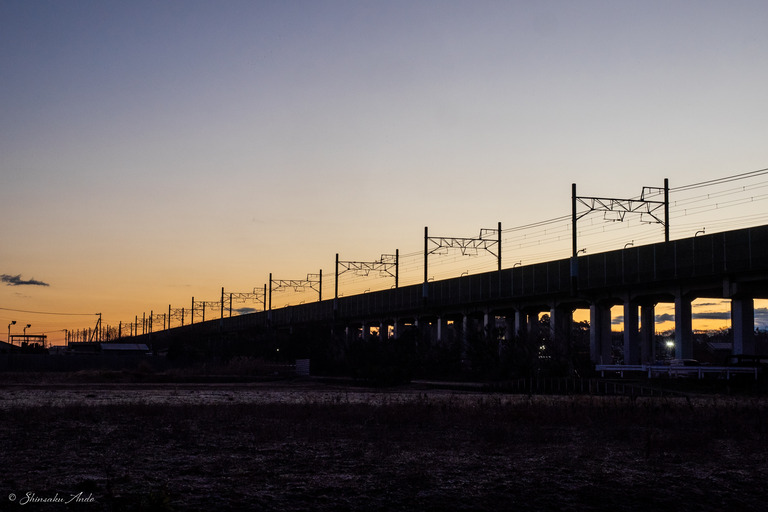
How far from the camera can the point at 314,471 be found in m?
12.6

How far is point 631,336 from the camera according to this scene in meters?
53.8

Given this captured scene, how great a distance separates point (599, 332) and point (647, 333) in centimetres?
319

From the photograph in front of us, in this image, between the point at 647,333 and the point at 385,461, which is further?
the point at 647,333

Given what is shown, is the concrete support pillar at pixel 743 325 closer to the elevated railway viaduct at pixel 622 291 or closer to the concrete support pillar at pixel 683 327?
the elevated railway viaduct at pixel 622 291

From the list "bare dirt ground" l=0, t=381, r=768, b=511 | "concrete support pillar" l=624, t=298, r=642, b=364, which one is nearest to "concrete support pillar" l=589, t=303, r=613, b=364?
"concrete support pillar" l=624, t=298, r=642, b=364

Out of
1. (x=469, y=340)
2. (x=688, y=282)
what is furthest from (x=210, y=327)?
(x=688, y=282)

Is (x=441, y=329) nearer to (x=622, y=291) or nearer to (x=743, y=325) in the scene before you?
(x=622, y=291)

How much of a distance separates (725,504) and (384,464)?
5.13 metres

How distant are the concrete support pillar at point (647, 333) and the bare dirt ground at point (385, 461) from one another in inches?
1295

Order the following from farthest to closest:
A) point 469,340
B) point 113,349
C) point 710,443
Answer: point 113,349 < point 469,340 < point 710,443

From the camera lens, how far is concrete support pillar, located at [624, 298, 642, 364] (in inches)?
2109

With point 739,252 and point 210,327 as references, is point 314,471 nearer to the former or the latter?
point 739,252

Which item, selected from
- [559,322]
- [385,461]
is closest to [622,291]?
[559,322]

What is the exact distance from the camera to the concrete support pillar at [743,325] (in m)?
45.6
